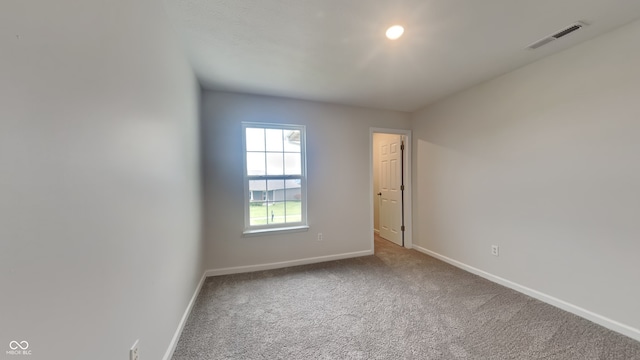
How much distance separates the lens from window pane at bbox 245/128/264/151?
→ 315 cm

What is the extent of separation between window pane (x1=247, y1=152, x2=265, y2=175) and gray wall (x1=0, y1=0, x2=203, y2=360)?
5.26ft

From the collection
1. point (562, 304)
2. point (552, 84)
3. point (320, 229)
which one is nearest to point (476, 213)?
point (562, 304)

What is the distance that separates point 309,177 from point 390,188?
1753 millimetres

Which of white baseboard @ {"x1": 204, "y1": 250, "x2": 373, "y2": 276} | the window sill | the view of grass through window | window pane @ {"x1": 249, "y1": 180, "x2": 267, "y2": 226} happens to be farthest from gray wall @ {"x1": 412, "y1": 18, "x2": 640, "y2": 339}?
window pane @ {"x1": 249, "y1": 180, "x2": 267, "y2": 226}

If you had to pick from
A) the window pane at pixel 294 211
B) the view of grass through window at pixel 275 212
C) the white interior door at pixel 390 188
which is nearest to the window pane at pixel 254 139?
the view of grass through window at pixel 275 212

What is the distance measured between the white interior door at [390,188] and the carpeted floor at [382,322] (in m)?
1.38

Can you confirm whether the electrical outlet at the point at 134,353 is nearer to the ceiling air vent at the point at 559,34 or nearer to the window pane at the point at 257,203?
the window pane at the point at 257,203

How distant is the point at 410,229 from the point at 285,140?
8.51 ft

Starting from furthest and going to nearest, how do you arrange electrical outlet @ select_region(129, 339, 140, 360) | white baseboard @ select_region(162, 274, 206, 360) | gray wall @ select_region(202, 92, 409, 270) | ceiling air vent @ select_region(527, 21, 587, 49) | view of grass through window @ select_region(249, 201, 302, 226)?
view of grass through window @ select_region(249, 201, 302, 226), gray wall @ select_region(202, 92, 409, 270), ceiling air vent @ select_region(527, 21, 587, 49), white baseboard @ select_region(162, 274, 206, 360), electrical outlet @ select_region(129, 339, 140, 360)

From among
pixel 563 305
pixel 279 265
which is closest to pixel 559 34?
pixel 563 305

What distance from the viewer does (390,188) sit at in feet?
14.0

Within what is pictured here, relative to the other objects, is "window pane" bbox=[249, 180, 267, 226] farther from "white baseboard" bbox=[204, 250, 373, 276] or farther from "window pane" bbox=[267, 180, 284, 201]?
"white baseboard" bbox=[204, 250, 373, 276]

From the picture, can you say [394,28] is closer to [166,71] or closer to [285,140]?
[166,71]

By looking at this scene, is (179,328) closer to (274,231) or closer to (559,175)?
(274,231)
